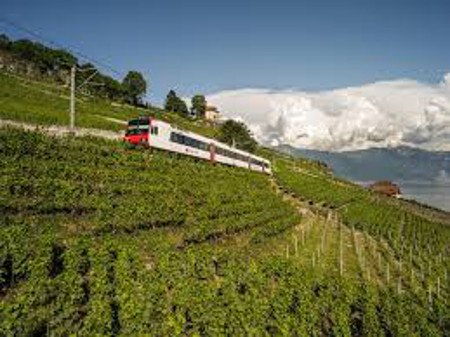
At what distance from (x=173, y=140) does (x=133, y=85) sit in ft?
246

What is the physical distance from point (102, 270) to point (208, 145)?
33258 mm

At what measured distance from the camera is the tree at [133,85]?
10762 centimetres

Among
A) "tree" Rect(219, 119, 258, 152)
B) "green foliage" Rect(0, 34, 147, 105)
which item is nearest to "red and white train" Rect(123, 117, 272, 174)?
"tree" Rect(219, 119, 258, 152)

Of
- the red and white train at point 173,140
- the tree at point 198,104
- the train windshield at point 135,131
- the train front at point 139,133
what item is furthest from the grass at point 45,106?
the tree at point 198,104

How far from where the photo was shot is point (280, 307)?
14.2 metres

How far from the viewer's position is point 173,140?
1471 inches

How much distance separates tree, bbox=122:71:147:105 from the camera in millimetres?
107625

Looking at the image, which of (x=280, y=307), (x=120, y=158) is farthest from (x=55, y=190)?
(x=280, y=307)

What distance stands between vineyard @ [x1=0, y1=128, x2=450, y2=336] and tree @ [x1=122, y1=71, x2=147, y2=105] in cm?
7626

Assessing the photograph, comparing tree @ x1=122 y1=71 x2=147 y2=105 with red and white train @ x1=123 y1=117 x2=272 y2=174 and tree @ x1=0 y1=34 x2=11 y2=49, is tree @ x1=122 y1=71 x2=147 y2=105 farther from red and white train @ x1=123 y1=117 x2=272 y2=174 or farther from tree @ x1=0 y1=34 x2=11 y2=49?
red and white train @ x1=123 y1=117 x2=272 y2=174

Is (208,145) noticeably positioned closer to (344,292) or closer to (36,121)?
(36,121)

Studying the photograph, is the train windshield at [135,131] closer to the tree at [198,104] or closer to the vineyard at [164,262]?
the vineyard at [164,262]

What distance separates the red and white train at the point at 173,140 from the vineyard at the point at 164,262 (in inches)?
49.5

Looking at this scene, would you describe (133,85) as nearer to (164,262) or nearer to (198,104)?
(198,104)
